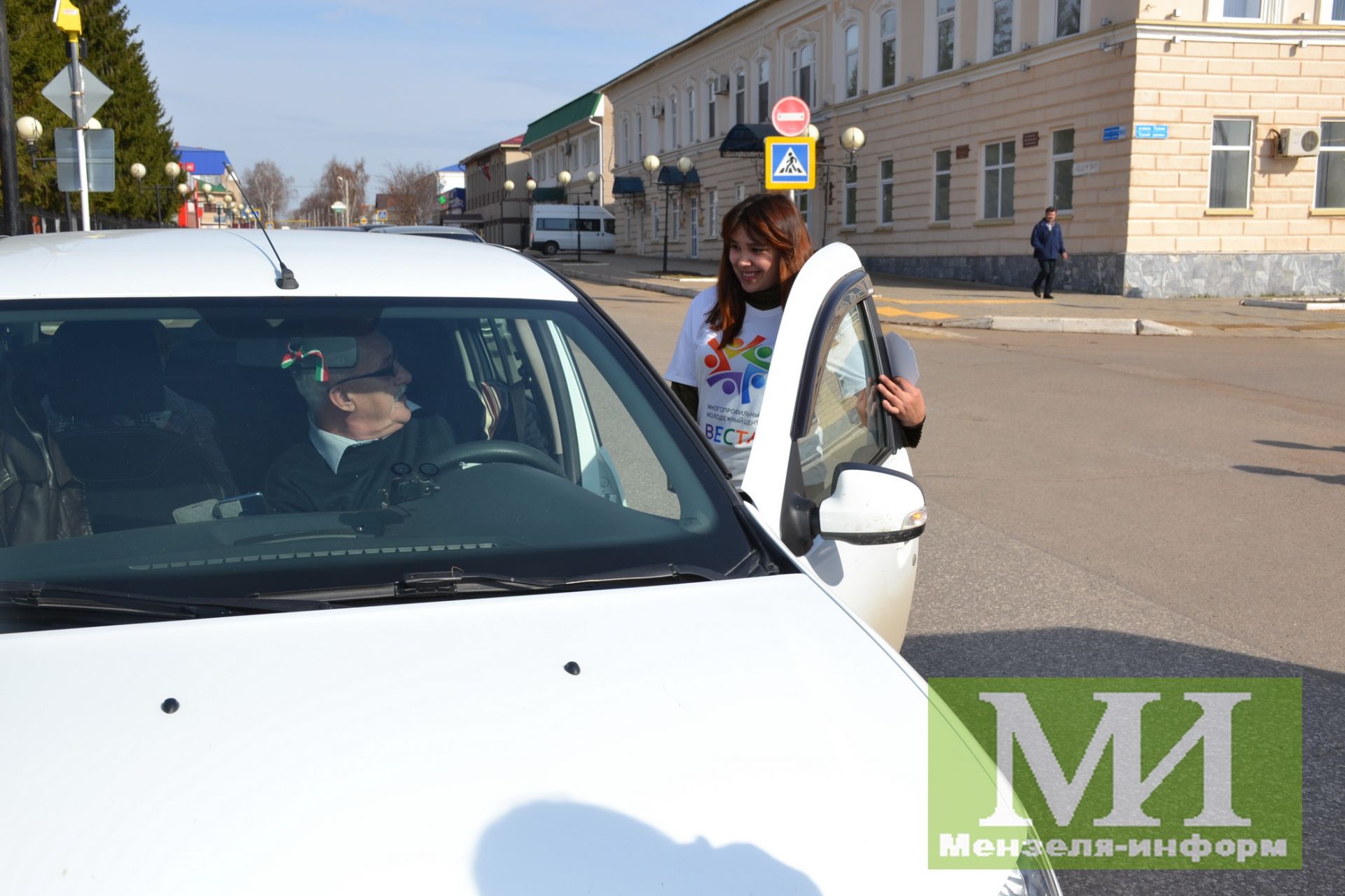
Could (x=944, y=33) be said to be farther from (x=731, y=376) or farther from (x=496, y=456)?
(x=496, y=456)

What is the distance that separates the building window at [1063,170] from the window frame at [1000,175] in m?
1.30

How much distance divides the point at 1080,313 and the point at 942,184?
11.7 meters

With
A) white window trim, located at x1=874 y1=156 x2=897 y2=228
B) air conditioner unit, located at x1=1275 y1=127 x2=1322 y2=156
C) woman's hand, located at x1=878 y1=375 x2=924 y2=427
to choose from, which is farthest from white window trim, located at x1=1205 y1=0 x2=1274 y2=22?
woman's hand, located at x1=878 y1=375 x2=924 y2=427

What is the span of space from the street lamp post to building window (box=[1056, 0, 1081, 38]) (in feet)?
217

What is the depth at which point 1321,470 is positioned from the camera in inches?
336

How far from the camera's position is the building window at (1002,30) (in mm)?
29969

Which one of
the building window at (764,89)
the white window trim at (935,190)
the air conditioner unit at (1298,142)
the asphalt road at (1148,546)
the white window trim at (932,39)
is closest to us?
the asphalt road at (1148,546)

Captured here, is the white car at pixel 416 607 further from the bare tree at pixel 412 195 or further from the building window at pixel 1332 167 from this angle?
the bare tree at pixel 412 195

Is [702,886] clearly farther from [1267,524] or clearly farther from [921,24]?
[921,24]

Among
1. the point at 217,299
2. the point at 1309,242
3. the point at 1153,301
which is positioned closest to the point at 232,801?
the point at 217,299

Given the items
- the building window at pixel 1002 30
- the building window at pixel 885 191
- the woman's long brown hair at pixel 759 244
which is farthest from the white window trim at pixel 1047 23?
the woman's long brown hair at pixel 759 244

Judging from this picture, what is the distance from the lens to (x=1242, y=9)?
25531mm

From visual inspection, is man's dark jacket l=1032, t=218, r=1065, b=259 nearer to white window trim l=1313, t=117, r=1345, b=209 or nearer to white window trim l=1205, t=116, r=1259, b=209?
white window trim l=1205, t=116, r=1259, b=209

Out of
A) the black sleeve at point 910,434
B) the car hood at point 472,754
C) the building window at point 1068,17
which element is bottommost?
the car hood at point 472,754
